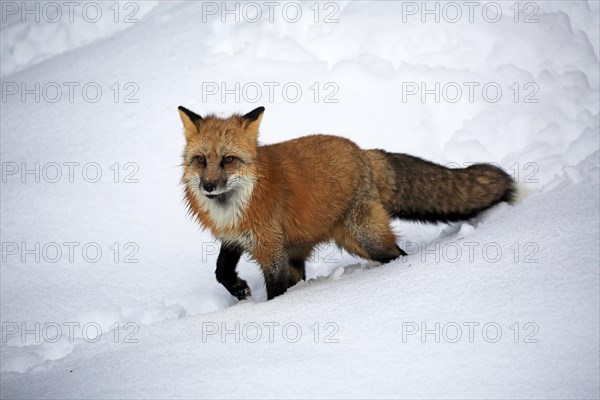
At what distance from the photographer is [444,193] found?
5.22 m

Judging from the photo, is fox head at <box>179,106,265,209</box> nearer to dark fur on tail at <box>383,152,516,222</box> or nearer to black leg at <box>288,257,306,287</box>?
black leg at <box>288,257,306,287</box>

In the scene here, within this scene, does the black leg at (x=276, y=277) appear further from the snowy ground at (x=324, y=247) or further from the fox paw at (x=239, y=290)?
the fox paw at (x=239, y=290)

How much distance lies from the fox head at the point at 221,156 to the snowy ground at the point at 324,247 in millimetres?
898

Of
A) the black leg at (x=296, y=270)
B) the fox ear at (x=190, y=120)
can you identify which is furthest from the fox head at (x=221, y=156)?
the black leg at (x=296, y=270)

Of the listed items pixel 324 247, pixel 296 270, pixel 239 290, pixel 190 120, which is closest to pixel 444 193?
pixel 324 247

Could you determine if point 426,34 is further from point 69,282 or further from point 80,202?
point 69,282

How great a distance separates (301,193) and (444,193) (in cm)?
136

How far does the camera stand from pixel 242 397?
2.97m

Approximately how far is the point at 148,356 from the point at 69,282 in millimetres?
2323

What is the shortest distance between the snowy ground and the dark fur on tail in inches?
6.5

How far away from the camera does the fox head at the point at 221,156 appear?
438cm

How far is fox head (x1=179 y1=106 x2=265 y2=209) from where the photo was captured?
4.38m

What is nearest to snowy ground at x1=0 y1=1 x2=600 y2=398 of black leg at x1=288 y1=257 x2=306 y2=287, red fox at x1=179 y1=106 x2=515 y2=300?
red fox at x1=179 y1=106 x2=515 y2=300

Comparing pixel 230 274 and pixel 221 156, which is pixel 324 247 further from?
pixel 221 156
